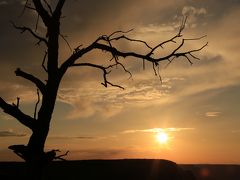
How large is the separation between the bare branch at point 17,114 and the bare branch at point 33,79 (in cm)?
65

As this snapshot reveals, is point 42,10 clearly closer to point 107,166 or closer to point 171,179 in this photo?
point 107,166

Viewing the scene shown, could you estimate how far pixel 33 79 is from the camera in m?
7.05

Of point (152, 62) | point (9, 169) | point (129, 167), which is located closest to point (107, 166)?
point (129, 167)

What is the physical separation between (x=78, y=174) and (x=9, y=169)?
307 centimetres

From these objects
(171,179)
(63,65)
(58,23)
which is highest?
(58,23)

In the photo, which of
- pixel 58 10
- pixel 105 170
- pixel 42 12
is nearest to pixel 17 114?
pixel 42 12

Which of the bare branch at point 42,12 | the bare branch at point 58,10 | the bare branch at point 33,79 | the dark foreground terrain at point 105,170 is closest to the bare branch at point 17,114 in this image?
the bare branch at point 33,79

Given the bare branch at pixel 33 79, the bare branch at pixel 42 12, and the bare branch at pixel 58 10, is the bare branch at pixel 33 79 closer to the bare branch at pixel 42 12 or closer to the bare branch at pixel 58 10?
the bare branch at pixel 42 12

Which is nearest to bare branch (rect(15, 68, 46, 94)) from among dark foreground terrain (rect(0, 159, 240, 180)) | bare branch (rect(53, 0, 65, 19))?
bare branch (rect(53, 0, 65, 19))

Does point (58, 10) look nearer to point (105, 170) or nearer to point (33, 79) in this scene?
point (33, 79)

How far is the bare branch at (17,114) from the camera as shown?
6.46 metres

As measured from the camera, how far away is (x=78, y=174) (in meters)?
17.2

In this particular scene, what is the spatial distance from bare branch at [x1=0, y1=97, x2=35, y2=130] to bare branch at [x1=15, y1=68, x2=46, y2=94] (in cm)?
65

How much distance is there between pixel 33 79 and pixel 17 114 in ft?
2.63
